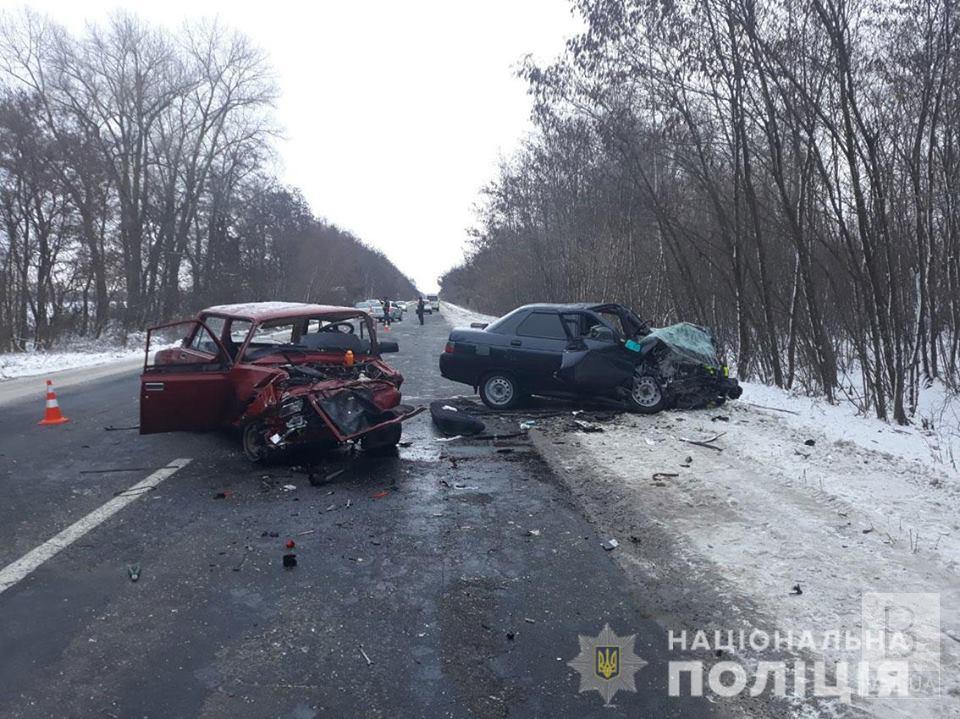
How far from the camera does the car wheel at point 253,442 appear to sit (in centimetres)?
750

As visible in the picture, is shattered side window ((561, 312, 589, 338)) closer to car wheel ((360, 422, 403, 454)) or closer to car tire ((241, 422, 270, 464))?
car wheel ((360, 422, 403, 454))

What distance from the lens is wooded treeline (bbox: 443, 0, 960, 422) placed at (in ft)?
33.8

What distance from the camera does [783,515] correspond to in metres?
5.60

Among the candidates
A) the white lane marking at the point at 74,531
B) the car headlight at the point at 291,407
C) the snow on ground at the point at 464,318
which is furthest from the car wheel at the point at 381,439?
the snow on ground at the point at 464,318

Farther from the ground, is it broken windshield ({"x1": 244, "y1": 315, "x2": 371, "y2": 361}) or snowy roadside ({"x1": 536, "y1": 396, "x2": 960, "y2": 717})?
broken windshield ({"x1": 244, "y1": 315, "x2": 371, "y2": 361})

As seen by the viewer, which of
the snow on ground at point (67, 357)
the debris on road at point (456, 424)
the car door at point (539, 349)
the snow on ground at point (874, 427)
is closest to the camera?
the snow on ground at point (874, 427)

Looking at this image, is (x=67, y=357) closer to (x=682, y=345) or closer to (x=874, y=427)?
(x=682, y=345)

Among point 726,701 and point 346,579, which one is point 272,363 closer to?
point 346,579

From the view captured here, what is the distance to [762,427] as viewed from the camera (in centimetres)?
920

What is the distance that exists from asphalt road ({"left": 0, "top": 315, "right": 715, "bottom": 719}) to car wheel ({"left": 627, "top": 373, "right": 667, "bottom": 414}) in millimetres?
3698

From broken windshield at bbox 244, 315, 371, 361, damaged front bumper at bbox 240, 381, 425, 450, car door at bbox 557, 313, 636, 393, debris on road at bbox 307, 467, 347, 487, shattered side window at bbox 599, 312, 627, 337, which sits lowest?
debris on road at bbox 307, 467, 347, 487

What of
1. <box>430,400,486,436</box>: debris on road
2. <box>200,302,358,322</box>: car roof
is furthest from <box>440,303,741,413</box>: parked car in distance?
<box>200,302,358,322</box>: car roof

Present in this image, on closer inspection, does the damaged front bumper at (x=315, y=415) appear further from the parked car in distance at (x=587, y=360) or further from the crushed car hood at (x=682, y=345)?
the crushed car hood at (x=682, y=345)

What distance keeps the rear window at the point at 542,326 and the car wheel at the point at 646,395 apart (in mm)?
1294
